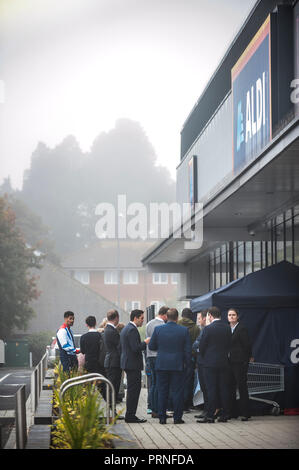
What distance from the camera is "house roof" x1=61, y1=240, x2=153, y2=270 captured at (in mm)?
101938

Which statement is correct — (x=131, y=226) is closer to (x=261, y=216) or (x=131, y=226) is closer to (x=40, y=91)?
Result: (x=40, y=91)

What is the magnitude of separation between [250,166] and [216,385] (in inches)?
152

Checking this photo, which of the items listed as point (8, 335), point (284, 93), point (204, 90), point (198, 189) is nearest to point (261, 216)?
point (284, 93)

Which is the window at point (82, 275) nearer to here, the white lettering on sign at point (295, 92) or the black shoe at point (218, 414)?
the white lettering on sign at point (295, 92)

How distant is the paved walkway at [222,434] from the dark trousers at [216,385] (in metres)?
0.34

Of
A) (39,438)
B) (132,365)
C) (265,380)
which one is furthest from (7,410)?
(39,438)

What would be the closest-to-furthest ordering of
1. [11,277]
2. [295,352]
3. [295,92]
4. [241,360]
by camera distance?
[241,360], [295,352], [295,92], [11,277]

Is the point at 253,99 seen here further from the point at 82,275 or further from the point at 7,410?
the point at 82,275

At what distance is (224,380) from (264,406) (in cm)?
163

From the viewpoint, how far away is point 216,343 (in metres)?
14.3

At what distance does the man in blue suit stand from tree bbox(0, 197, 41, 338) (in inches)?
1706

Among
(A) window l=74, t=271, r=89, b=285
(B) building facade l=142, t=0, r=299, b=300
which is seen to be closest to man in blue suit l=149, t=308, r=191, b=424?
(B) building facade l=142, t=0, r=299, b=300

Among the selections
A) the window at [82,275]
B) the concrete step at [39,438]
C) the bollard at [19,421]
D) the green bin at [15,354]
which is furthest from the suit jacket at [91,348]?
A: the window at [82,275]

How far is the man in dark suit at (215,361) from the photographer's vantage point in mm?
14250
